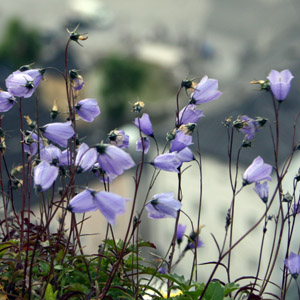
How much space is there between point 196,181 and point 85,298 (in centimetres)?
2382

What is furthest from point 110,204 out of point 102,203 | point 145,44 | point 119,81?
point 145,44

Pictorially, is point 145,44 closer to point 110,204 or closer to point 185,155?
point 185,155

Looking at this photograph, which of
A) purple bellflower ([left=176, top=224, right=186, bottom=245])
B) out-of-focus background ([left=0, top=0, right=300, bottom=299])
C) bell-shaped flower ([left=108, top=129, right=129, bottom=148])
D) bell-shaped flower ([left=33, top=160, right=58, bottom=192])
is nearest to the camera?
bell-shaped flower ([left=33, top=160, right=58, bottom=192])

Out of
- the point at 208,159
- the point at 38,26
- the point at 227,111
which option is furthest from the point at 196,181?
the point at 38,26

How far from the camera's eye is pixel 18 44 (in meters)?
37.4

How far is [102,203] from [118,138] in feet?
0.83

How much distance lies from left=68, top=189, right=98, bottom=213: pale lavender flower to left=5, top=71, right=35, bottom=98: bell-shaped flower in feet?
0.93

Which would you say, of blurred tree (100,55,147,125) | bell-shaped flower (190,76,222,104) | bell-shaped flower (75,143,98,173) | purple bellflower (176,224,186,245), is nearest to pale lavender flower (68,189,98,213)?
bell-shaped flower (75,143,98,173)

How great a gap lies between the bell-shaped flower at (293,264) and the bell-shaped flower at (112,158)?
0.45 meters

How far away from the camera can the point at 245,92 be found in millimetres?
29953

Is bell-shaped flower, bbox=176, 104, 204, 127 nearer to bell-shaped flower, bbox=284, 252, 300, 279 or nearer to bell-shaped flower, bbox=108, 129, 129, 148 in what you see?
bell-shaped flower, bbox=108, 129, 129, 148

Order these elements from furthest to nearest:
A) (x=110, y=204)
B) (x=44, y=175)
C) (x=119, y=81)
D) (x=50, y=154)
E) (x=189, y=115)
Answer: (x=119, y=81) → (x=189, y=115) → (x=50, y=154) → (x=44, y=175) → (x=110, y=204)

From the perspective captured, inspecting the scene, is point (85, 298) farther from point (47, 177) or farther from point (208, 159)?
point (208, 159)

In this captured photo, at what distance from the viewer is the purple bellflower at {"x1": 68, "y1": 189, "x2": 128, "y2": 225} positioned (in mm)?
1041
